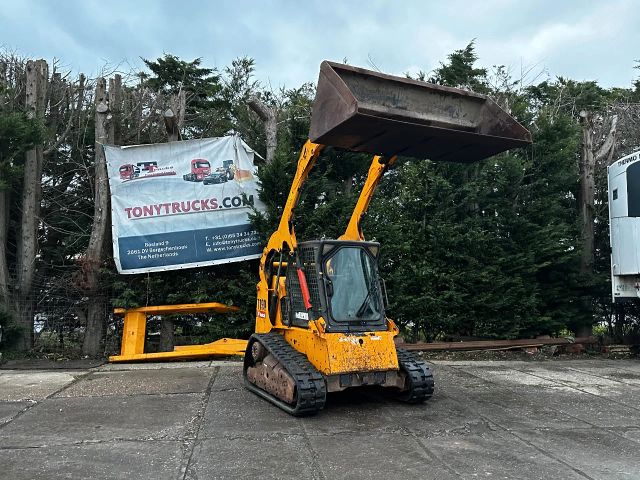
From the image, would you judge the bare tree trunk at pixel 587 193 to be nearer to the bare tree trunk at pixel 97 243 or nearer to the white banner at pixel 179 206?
the white banner at pixel 179 206

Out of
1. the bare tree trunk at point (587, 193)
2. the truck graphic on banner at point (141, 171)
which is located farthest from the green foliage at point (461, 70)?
the truck graphic on banner at point (141, 171)

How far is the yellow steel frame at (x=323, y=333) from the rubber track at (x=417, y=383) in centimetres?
25

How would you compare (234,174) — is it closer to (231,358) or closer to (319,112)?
(231,358)

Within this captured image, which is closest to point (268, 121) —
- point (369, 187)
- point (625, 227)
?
point (369, 187)

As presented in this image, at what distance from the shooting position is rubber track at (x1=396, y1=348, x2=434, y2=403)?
6617 millimetres

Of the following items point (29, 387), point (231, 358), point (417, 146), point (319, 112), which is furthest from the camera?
point (231, 358)

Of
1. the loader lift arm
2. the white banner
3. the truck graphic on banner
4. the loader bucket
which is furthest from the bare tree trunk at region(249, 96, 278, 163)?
the loader bucket

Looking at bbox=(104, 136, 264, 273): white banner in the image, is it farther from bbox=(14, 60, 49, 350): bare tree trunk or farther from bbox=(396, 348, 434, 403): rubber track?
bbox=(396, 348, 434, 403): rubber track

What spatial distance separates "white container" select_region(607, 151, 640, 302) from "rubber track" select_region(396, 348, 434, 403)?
5.73 metres

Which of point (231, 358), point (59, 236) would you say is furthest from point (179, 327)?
point (59, 236)

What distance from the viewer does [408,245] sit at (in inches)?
438

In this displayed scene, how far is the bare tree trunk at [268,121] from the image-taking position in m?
11.7

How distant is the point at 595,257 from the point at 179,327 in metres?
9.31

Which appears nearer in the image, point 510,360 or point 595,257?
point 510,360
